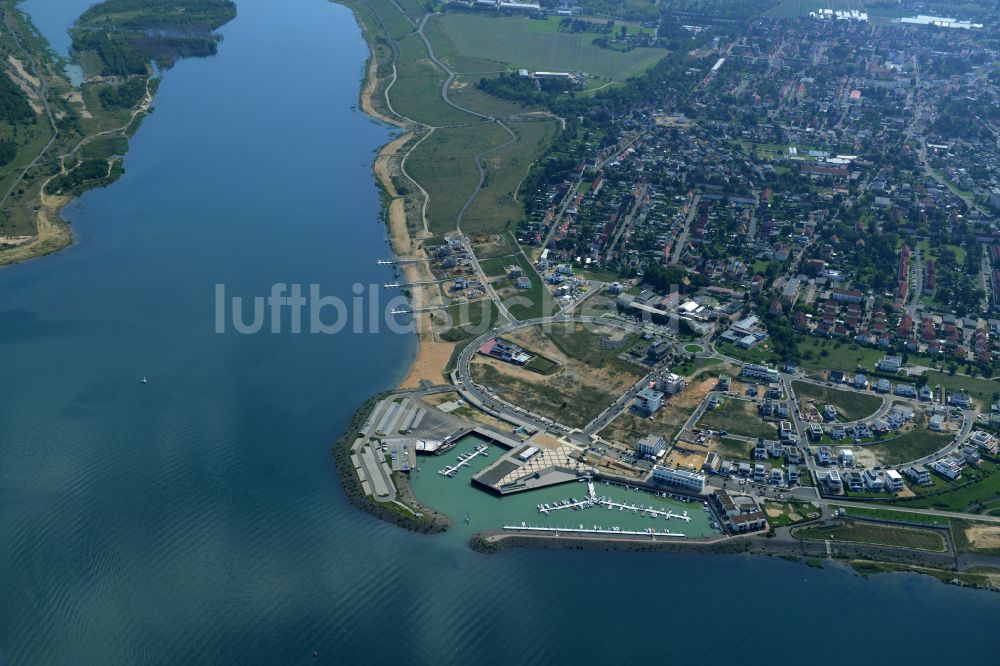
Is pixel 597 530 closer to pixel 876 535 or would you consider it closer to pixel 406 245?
pixel 876 535

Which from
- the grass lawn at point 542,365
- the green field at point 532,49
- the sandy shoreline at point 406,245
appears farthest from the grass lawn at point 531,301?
the green field at point 532,49

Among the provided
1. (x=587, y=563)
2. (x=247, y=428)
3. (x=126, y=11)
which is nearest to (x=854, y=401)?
(x=587, y=563)

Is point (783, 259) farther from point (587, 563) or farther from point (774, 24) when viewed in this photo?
point (774, 24)

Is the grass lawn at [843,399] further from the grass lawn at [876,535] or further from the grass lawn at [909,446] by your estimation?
the grass lawn at [876,535]

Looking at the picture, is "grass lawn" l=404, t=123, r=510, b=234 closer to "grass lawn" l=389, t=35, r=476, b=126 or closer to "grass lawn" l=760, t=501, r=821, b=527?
"grass lawn" l=389, t=35, r=476, b=126

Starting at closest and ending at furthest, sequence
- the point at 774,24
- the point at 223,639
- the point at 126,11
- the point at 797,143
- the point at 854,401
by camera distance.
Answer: the point at 223,639
the point at 854,401
the point at 797,143
the point at 126,11
the point at 774,24

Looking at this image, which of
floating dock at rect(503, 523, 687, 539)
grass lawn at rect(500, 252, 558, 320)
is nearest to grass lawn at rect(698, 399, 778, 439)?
floating dock at rect(503, 523, 687, 539)
